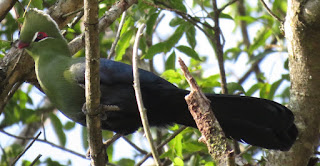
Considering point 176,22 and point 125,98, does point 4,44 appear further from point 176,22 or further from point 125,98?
point 176,22

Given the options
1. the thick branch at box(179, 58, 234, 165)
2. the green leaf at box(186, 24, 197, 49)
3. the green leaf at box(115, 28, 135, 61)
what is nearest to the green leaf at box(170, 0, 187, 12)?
the green leaf at box(186, 24, 197, 49)

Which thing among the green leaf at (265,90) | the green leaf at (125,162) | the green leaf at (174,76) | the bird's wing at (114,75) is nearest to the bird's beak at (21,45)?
the bird's wing at (114,75)

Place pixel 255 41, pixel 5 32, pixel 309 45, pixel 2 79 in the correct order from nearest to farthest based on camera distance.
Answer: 1. pixel 309 45
2. pixel 2 79
3. pixel 5 32
4. pixel 255 41

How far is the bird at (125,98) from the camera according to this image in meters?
3.45

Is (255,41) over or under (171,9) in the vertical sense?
under

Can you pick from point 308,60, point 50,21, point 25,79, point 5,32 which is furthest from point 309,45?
point 5,32

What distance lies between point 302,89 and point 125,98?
1.20 m

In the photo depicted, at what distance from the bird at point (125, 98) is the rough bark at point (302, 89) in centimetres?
16

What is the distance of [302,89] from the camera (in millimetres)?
3525


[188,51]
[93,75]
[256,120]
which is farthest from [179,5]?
[93,75]

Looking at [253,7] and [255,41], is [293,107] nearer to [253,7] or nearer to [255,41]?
[255,41]

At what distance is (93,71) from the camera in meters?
2.86

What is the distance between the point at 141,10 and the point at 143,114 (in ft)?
6.65

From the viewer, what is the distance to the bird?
3.45m
